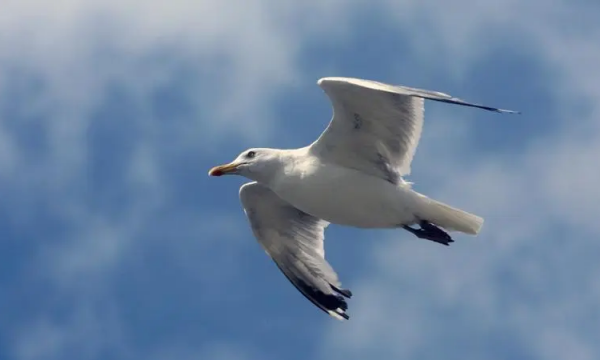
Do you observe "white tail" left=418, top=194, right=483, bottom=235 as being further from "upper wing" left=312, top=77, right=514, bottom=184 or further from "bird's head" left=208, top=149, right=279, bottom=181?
"bird's head" left=208, top=149, right=279, bottom=181

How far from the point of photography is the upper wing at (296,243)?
43.3 ft

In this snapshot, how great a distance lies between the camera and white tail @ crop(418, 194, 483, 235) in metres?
12.0

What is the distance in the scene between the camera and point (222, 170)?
42.1 feet

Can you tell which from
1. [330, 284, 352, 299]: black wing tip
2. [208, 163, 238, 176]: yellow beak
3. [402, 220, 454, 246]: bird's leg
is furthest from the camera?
[330, 284, 352, 299]: black wing tip

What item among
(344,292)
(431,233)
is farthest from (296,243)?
(431,233)

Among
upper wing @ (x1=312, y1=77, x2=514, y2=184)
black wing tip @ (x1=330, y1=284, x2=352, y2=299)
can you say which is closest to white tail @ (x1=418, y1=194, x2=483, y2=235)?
upper wing @ (x1=312, y1=77, x2=514, y2=184)

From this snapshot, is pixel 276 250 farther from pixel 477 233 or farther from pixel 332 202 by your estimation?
pixel 477 233

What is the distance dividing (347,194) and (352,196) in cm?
6

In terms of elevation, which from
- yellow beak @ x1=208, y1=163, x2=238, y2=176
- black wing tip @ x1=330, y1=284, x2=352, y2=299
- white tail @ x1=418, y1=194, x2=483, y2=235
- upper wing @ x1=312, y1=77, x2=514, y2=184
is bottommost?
black wing tip @ x1=330, y1=284, x2=352, y2=299

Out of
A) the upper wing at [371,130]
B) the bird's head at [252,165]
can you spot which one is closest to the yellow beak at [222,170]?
the bird's head at [252,165]

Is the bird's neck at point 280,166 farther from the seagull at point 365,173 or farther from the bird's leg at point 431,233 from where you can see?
the bird's leg at point 431,233

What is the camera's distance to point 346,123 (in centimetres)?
1177

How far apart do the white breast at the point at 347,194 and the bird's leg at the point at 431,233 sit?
0.52 ft

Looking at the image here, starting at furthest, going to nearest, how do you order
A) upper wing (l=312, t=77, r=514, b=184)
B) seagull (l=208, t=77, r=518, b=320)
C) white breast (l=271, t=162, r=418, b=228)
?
white breast (l=271, t=162, r=418, b=228) → seagull (l=208, t=77, r=518, b=320) → upper wing (l=312, t=77, r=514, b=184)
